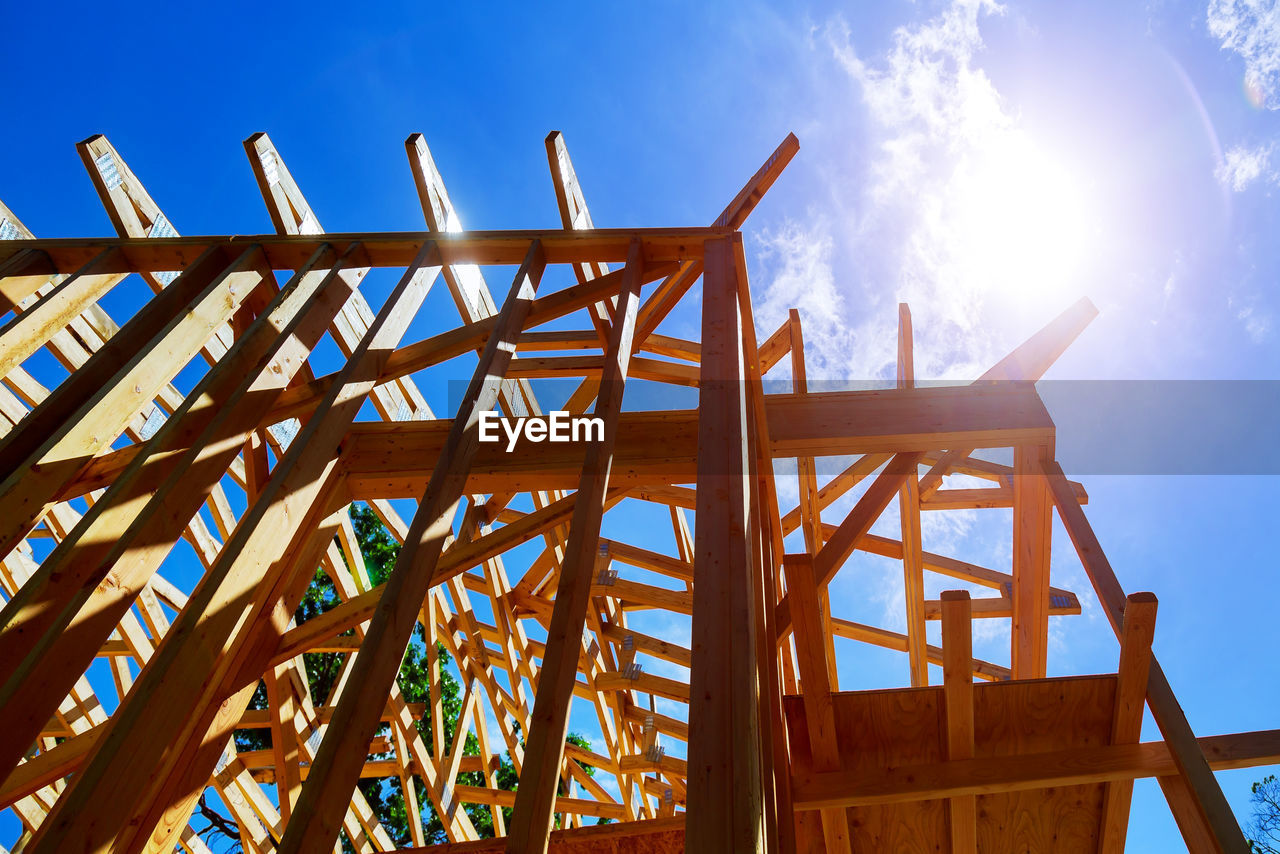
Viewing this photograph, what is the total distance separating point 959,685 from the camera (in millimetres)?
3203

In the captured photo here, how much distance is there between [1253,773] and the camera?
24.5m

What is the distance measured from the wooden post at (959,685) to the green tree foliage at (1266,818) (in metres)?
23.9

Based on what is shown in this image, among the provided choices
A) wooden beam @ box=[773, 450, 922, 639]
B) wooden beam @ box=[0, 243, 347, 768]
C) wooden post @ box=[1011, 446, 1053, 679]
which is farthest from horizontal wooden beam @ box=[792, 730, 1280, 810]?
wooden beam @ box=[0, 243, 347, 768]

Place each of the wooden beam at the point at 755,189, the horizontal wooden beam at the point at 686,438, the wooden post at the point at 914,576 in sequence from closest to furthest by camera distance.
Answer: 1. the horizontal wooden beam at the point at 686,438
2. the wooden beam at the point at 755,189
3. the wooden post at the point at 914,576

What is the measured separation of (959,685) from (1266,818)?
2544 cm

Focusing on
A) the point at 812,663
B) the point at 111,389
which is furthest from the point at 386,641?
the point at 111,389

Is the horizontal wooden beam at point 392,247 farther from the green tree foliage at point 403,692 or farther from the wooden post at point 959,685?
the green tree foliage at point 403,692

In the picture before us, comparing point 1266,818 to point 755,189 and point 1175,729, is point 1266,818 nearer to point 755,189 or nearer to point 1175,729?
point 1175,729

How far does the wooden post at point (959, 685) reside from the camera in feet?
10.3

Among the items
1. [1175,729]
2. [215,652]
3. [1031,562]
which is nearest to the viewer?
[215,652]

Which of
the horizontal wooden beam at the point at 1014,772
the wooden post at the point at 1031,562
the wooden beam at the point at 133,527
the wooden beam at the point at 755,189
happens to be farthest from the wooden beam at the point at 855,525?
the wooden beam at the point at 133,527

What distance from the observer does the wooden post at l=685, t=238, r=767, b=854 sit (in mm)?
1629

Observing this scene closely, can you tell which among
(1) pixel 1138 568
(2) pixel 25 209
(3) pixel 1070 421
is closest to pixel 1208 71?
(1) pixel 1138 568

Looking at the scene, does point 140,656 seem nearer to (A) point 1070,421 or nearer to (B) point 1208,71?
(A) point 1070,421
